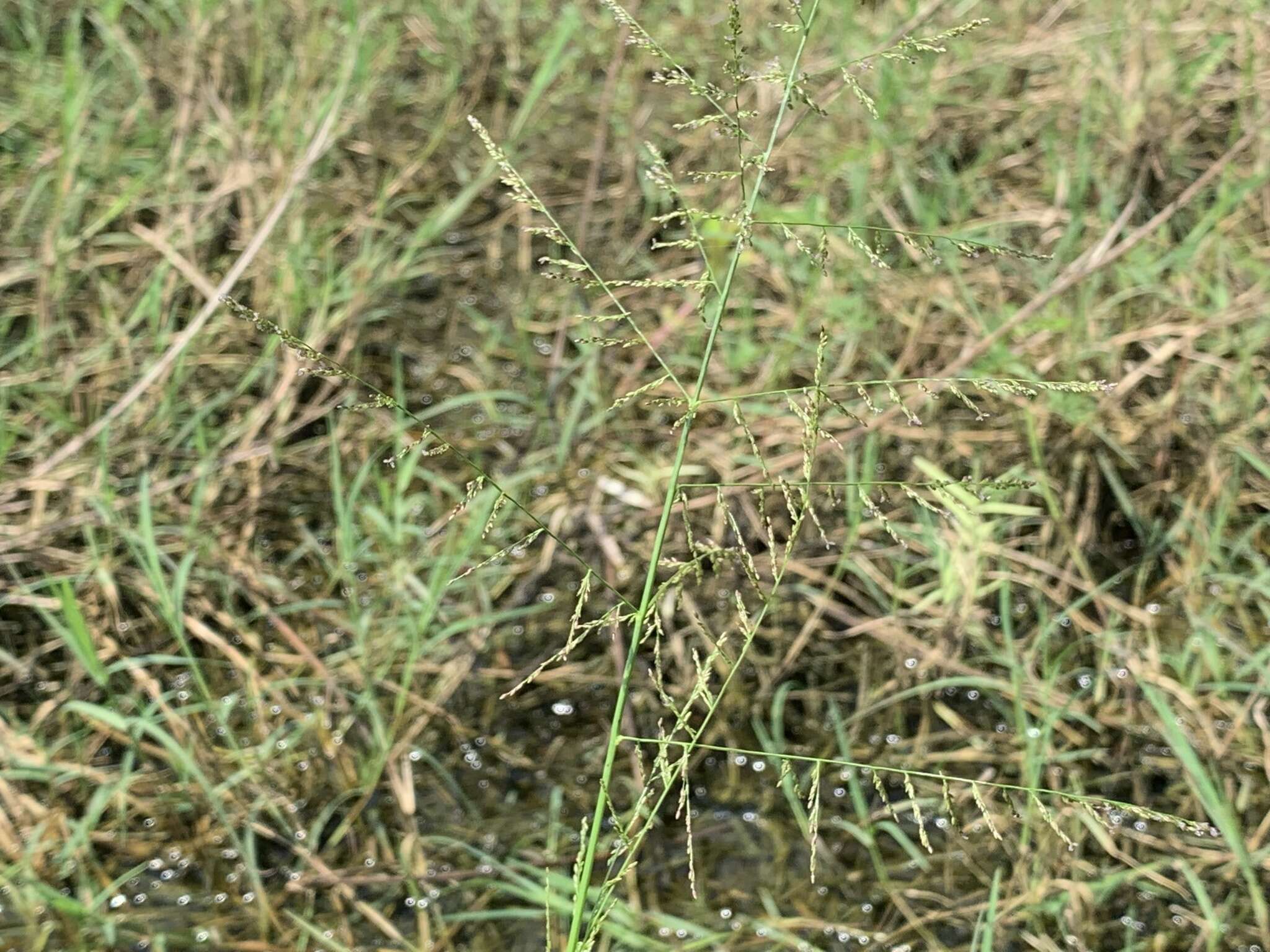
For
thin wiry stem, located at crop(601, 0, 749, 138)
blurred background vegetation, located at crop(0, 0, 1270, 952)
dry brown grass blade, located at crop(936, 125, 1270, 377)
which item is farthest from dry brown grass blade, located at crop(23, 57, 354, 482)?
dry brown grass blade, located at crop(936, 125, 1270, 377)

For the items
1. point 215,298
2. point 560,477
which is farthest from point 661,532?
point 215,298

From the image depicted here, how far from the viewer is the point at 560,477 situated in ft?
6.78

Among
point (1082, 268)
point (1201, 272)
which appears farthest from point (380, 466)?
point (1201, 272)

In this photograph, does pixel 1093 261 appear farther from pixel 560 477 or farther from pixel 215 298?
pixel 215 298

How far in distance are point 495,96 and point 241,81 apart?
57cm

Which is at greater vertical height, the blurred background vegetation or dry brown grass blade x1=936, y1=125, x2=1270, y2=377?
dry brown grass blade x1=936, y1=125, x2=1270, y2=377

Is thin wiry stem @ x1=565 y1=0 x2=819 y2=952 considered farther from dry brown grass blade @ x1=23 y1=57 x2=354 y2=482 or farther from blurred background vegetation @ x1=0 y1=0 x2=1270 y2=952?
dry brown grass blade @ x1=23 y1=57 x2=354 y2=482

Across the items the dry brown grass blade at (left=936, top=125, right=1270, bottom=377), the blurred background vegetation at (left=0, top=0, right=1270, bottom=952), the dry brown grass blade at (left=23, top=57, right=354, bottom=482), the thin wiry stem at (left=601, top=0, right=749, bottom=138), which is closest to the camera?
the thin wiry stem at (left=601, top=0, right=749, bottom=138)

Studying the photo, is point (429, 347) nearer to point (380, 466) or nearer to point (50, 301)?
point (380, 466)

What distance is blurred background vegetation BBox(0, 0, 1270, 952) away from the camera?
1.58 meters

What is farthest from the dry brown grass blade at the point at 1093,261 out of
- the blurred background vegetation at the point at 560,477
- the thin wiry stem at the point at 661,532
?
the thin wiry stem at the point at 661,532

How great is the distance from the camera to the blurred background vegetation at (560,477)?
158 centimetres

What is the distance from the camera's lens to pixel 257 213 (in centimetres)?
235

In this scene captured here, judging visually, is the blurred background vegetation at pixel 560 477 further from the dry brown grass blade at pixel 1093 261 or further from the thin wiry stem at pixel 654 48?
the thin wiry stem at pixel 654 48
